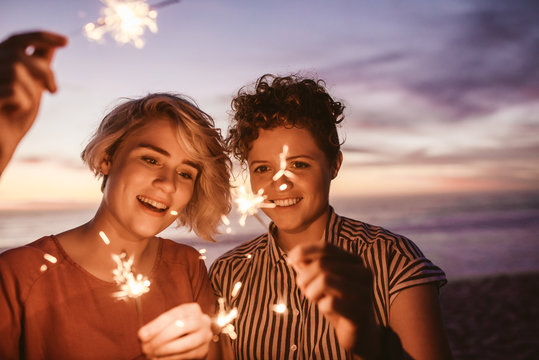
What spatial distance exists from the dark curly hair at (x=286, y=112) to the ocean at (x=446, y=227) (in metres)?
3.20

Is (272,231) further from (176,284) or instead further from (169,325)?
(169,325)

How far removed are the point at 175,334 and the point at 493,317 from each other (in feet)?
27.8

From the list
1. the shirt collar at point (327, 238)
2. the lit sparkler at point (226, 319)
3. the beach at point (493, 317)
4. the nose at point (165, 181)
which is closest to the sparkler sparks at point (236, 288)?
the lit sparkler at point (226, 319)

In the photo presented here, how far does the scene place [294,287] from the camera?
127 inches

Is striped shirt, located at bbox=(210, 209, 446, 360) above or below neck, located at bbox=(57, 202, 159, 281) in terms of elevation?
below

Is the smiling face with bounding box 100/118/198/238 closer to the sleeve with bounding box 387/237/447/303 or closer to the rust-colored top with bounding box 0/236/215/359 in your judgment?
the rust-colored top with bounding box 0/236/215/359

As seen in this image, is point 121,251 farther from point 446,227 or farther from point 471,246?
point 446,227

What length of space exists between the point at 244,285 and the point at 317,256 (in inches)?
63.1

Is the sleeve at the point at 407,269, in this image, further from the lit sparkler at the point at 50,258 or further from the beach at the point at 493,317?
the beach at the point at 493,317

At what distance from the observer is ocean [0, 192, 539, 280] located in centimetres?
1266

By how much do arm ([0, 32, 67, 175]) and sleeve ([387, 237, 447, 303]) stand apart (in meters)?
2.63

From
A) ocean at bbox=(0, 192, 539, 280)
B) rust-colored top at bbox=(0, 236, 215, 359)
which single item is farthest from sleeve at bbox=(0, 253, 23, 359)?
ocean at bbox=(0, 192, 539, 280)

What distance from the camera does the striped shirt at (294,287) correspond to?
2873 mm

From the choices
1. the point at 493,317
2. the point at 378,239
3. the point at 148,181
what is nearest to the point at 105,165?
the point at 148,181
